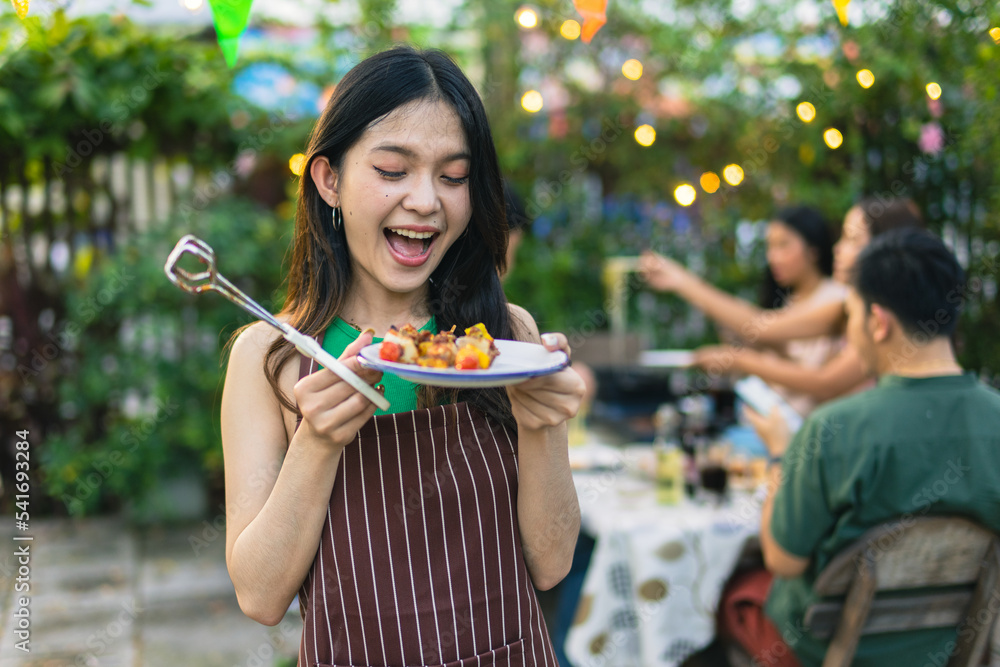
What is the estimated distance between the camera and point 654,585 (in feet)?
8.65

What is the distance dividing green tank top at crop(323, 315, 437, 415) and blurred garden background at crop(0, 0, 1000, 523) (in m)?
1.93

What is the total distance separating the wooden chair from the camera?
2.05 meters

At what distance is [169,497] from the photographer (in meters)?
5.00

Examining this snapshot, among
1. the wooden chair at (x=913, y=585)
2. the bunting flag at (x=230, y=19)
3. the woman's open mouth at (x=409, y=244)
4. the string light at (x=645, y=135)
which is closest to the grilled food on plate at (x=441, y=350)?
the woman's open mouth at (x=409, y=244)

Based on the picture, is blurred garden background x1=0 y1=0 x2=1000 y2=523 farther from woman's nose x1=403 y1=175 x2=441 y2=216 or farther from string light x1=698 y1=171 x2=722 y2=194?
woman's nose x1=403 y1=175 x2=441 y2=216

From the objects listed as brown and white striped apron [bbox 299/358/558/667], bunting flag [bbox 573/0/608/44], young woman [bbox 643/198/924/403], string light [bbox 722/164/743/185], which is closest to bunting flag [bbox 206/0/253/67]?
brown and white striped apron [bbox 299/358/558/667]

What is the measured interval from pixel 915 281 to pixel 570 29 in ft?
14.0

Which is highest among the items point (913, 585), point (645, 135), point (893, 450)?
point (645, 135)

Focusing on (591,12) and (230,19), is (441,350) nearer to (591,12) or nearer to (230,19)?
(230,19)

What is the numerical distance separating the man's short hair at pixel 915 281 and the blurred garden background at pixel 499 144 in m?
0.65

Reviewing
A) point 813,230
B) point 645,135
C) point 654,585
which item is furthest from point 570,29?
point 654,585

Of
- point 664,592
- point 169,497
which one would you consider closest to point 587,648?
point 664,592

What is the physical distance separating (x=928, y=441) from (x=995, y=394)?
0.23 m

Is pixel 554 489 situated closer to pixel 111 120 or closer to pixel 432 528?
pixel 432 528
